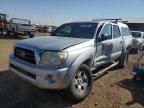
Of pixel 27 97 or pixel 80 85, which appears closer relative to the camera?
pixel 80 85

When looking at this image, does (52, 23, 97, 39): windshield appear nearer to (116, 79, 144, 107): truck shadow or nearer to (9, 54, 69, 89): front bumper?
(9, 54, 69, 89): front bumper

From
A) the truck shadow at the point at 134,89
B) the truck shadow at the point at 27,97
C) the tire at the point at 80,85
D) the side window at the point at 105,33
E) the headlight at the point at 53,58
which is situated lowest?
the truck shadow at the point at 134,89

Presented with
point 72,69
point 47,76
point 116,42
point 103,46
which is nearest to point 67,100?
point 72,69

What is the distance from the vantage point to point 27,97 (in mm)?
4703

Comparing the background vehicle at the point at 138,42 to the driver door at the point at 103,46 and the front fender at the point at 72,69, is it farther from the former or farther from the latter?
the front fender at the point at 72,69

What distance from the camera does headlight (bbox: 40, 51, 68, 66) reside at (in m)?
3.98

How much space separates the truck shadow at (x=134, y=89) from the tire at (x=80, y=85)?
104 cm

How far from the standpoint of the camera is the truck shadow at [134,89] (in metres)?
4.82

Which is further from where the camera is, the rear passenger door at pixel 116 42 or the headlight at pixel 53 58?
the rear passenger door at pixel 116 42

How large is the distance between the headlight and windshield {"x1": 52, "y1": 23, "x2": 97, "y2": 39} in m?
1.46

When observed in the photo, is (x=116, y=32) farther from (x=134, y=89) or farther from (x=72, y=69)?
(x=72, y=69)

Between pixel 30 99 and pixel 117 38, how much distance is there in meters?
3.80

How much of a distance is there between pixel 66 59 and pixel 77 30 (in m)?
1.92

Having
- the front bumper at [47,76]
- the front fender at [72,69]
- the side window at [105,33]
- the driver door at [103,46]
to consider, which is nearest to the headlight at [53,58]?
the front bumper at [47,76]
